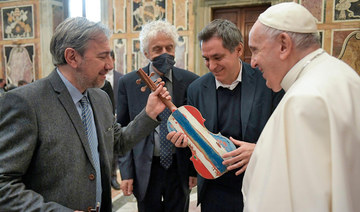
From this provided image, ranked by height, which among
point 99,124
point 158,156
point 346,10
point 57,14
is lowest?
point 158,156

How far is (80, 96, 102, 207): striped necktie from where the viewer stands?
156 cm

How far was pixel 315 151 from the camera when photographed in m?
1.05

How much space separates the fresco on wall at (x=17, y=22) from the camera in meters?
8.38

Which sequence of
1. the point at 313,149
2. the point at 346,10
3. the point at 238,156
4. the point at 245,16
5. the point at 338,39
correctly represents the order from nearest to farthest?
the point at 313,149 → the point at 238,156 → the point at 346,10 → the point at 338,39 → the point at 245,16

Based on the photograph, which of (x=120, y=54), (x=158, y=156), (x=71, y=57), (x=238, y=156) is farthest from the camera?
(x=120, y=54)

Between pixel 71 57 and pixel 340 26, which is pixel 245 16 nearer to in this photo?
pixel 340 26

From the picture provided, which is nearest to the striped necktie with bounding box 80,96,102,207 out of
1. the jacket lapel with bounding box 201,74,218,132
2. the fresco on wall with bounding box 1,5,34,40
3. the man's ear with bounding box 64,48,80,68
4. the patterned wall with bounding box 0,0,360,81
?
the man's ear with bounding box 64,48,80,68

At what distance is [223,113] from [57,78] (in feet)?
3.37

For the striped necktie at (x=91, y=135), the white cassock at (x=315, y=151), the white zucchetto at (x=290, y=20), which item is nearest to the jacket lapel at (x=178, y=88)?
the striped necktie at (x=91, y=135)

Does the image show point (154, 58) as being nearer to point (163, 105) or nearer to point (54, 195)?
point (163, 105)

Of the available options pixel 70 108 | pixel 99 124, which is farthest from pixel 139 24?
pixel 70 108

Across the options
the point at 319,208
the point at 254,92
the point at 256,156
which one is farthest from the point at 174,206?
the point at 319,208

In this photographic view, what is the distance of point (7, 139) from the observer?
1.25m

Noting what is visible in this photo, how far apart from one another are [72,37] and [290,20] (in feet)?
3.38
